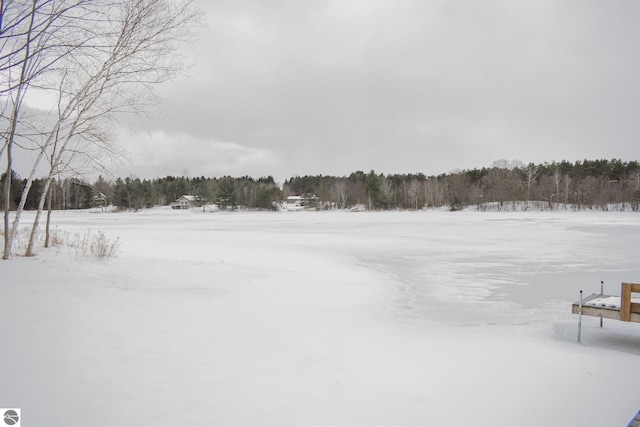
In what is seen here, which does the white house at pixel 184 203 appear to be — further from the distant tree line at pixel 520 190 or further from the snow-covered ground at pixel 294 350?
the snow-covered ground at pixel 294 350

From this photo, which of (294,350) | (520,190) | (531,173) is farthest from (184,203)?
(294,350)

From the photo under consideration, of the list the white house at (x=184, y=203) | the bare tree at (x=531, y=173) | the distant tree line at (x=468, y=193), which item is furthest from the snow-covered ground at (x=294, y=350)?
the white house at (x=184, y=203)

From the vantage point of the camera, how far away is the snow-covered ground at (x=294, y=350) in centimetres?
401

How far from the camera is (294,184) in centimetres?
18938

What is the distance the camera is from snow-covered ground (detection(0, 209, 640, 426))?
13.1 ft

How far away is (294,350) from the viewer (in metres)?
5.73

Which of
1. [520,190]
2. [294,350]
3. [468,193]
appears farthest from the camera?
[468,193]

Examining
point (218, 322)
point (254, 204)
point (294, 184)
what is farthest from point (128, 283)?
point (294, 184)

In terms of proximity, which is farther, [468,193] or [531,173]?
[468,193]

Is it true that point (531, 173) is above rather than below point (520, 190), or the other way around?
above

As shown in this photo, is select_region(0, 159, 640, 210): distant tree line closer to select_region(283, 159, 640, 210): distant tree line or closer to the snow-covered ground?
select_region(283, 159, 640, 210): distant tree line

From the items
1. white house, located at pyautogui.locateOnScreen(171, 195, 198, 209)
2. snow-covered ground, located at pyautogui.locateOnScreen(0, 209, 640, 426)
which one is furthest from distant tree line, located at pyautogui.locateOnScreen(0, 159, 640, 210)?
snow-covered ground, located at pyautogui.locateOnScreen(0, 209, 640, 426)

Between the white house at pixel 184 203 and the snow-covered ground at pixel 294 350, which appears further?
the white house at pixel 184 203

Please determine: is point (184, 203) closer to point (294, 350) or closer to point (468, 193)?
point (468, 193)
